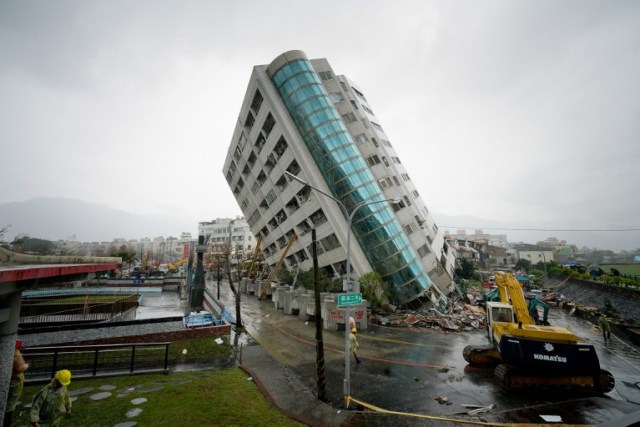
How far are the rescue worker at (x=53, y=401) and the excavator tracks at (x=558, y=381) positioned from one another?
15098 mm

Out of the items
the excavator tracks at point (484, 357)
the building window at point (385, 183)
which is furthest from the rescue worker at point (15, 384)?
the building window at point (385, 183)

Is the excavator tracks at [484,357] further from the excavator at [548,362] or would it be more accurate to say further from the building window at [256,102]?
the building window at [256,102]

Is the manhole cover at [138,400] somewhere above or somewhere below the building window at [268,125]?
below

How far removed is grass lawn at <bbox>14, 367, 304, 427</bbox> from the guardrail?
0.90 metres

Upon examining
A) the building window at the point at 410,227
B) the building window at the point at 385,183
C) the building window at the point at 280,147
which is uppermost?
the building window at the point at 280,147

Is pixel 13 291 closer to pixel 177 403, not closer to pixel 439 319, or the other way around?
pixel 177 403

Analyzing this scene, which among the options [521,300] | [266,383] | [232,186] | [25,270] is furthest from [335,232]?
[232,186]

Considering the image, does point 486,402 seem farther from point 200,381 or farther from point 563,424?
point 200,381

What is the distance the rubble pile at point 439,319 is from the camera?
76.7ft

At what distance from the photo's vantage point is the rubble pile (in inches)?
920

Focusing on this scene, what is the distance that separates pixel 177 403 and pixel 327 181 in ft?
83.7

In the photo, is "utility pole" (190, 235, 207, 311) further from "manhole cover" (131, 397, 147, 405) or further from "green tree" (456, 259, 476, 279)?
"green tree" (456, 259, 476, 279)

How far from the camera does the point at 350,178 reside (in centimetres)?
3136

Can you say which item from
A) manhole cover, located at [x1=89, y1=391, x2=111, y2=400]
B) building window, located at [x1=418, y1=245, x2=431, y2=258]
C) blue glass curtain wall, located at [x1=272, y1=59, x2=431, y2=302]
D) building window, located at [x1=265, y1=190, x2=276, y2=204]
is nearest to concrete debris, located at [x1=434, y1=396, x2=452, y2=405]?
manhole cover, located at [x1=89, y1=391, x2=111, y2=400]
